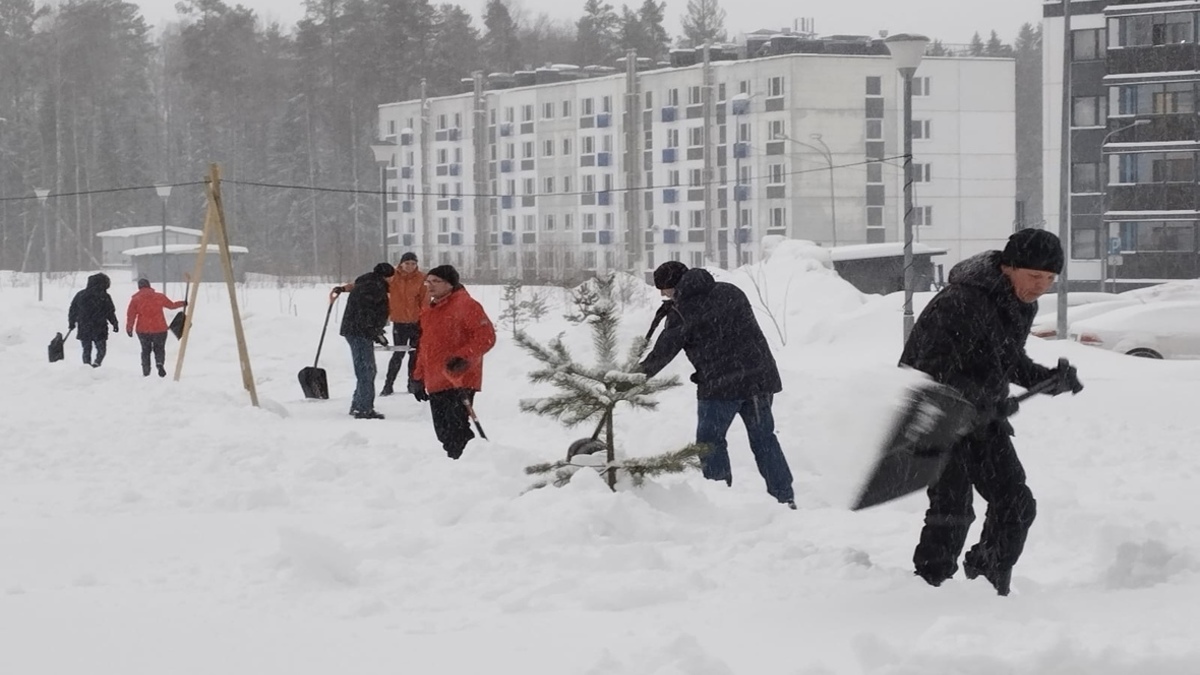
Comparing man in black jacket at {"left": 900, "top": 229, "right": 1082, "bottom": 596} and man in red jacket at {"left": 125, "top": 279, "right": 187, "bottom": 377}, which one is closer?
man in black jacket at {"left": 900, "top": 229, "right": 1082, "bottom": 596}

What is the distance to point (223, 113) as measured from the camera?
3344 inches

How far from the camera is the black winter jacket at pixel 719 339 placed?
883cm

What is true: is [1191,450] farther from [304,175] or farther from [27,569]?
[304,175]

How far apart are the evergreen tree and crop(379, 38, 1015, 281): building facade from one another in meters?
15.1

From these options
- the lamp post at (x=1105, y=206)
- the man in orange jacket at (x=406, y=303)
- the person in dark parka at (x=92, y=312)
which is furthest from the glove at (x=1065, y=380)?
the lamp post at (x=1105, y=206)

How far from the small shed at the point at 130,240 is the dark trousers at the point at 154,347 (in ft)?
168

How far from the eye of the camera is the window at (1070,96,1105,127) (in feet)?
200

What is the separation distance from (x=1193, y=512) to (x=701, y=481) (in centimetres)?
253

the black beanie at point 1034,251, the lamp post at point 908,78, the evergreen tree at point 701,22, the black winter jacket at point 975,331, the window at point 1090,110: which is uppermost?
the evergreen tree at point 701,22

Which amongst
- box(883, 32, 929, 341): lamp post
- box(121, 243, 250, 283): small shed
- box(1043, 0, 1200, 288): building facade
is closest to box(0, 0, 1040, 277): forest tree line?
box(121, 243, 250, 283): small shed

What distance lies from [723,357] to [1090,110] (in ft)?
182

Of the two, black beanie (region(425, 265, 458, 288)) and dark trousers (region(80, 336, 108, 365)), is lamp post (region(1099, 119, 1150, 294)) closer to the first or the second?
dark trousers (region(80, 336, 108, 365))

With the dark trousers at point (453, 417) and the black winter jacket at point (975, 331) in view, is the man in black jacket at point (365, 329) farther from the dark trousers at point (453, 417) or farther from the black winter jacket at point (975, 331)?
the black winter jacket at point (975, 331)

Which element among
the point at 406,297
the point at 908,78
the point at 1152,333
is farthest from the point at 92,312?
the point at 1152,333
